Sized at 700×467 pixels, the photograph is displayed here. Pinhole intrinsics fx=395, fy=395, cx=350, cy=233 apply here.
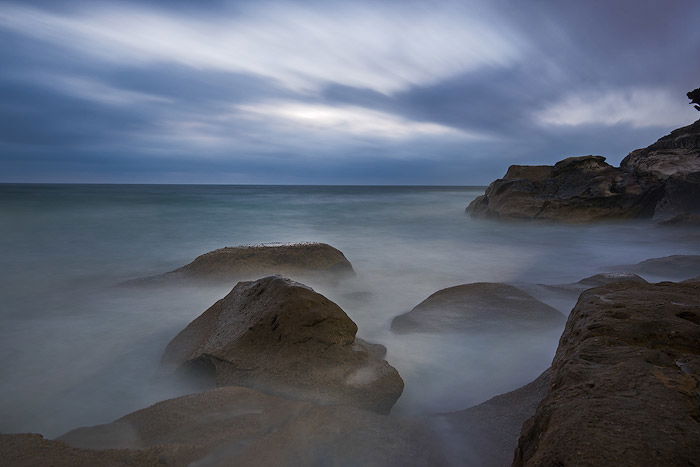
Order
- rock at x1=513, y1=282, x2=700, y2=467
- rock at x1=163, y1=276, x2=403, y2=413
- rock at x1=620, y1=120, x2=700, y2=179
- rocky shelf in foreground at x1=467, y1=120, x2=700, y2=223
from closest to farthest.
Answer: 1. rock at x1=513, y1=282, x2=700, y2=467
2. rock at x1=163, y1=276, x2=403, y2=413
3. rocky shelf in foreground at x1=467, y1=120, x2=700, y2=223
4. rock at x1=620, y1=120, x2=700, y2=179

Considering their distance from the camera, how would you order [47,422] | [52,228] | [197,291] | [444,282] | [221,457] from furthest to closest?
[52,228] < [444,282] < [197,291] < [47,422] < [221,457]

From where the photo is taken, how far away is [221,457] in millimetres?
2205

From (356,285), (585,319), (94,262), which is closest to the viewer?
(585,319)

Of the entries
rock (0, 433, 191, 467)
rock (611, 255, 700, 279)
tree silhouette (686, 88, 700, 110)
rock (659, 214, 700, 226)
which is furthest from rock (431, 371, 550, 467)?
tree silhouette (686, 88, 700, 110)

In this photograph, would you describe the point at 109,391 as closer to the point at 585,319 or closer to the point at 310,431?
the point at 310,431

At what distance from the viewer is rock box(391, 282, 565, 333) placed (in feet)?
15.6

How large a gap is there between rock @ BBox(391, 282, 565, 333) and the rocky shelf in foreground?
1307cm

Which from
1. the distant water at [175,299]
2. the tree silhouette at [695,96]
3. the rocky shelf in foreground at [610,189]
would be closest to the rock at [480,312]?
the distant water at [175,299]

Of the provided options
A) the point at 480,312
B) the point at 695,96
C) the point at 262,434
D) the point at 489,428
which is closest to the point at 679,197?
the point at 695,96

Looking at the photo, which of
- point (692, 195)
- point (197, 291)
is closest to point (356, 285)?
point (197, 291)

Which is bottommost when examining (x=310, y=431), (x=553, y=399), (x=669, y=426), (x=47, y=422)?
(x=47, y=422)

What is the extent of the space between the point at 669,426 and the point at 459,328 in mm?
3446

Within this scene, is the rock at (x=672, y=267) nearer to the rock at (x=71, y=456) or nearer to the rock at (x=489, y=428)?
the rock at (x=489, y=428)

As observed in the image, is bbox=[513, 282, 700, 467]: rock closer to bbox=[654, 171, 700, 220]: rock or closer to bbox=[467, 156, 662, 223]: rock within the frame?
bbox=[467, 156, 662, 223]: rock
